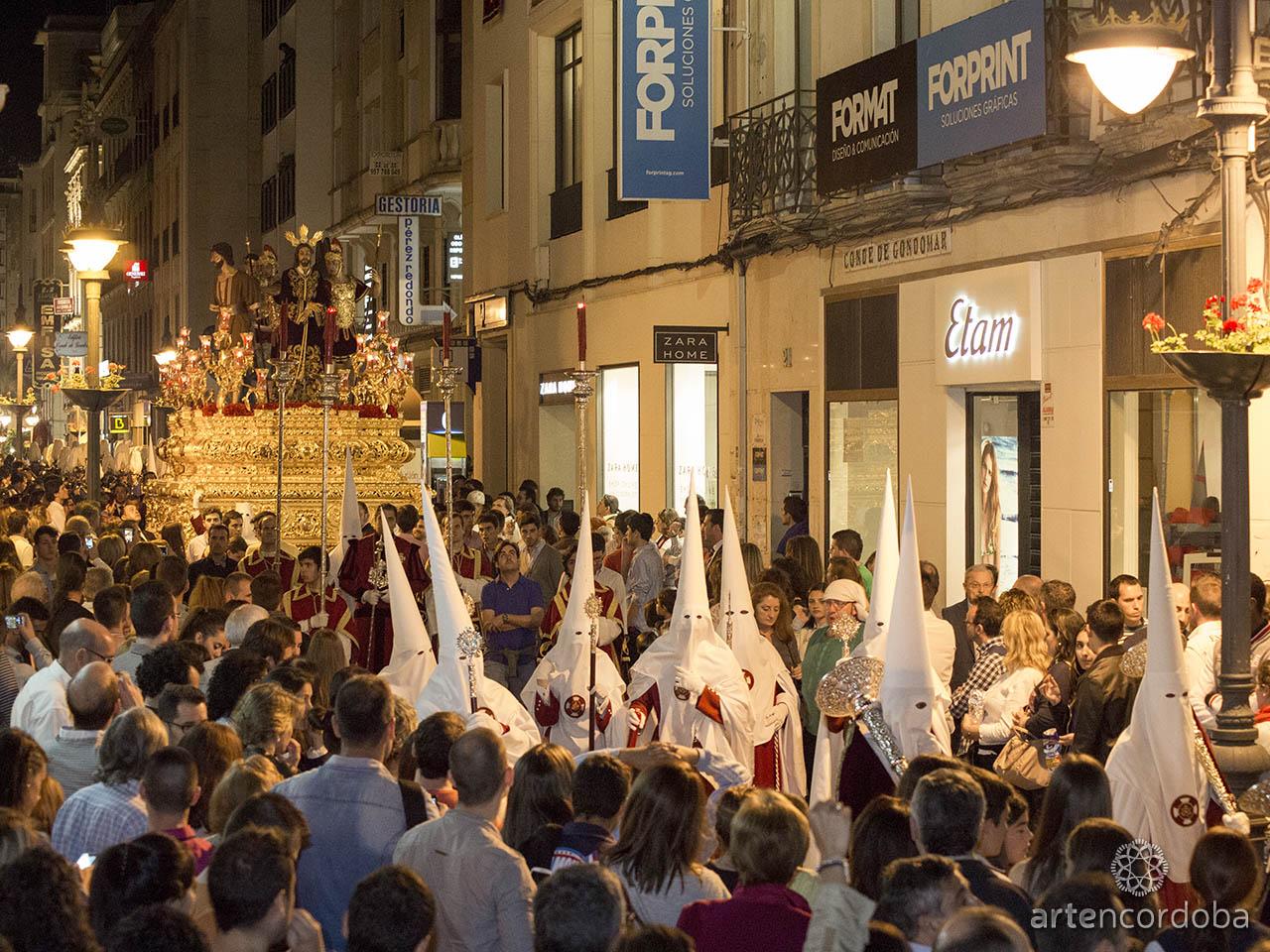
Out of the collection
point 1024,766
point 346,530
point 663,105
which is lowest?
point 1024,766

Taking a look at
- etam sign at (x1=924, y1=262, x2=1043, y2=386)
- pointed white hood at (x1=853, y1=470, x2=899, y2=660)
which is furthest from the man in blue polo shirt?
pointed white hood at (x1=853, y1=470, x2=899, y2=660)

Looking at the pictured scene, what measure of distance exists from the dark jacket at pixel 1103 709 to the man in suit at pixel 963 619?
2.27 metres

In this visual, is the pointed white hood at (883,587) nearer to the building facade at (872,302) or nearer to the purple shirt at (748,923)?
the building facade at (872,302)

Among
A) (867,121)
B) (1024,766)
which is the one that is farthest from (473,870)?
(867,121)

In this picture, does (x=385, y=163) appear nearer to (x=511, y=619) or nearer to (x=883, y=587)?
(x=511, y=619)

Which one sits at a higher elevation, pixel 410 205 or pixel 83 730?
pixel 410 205

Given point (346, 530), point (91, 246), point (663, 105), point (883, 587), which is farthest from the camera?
point (663, 105)

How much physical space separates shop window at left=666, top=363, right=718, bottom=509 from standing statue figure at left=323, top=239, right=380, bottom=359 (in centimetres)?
406

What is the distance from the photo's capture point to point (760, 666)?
35.8 feet

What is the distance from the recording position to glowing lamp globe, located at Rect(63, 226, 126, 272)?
1977 cm

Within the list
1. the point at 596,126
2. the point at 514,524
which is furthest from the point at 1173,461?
the point at 596,126

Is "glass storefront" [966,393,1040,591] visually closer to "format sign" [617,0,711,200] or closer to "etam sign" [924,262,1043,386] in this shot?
"etam sign" [924,262,1043,386]

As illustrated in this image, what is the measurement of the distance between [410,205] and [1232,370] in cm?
2915

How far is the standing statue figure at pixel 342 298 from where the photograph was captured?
23.5m
